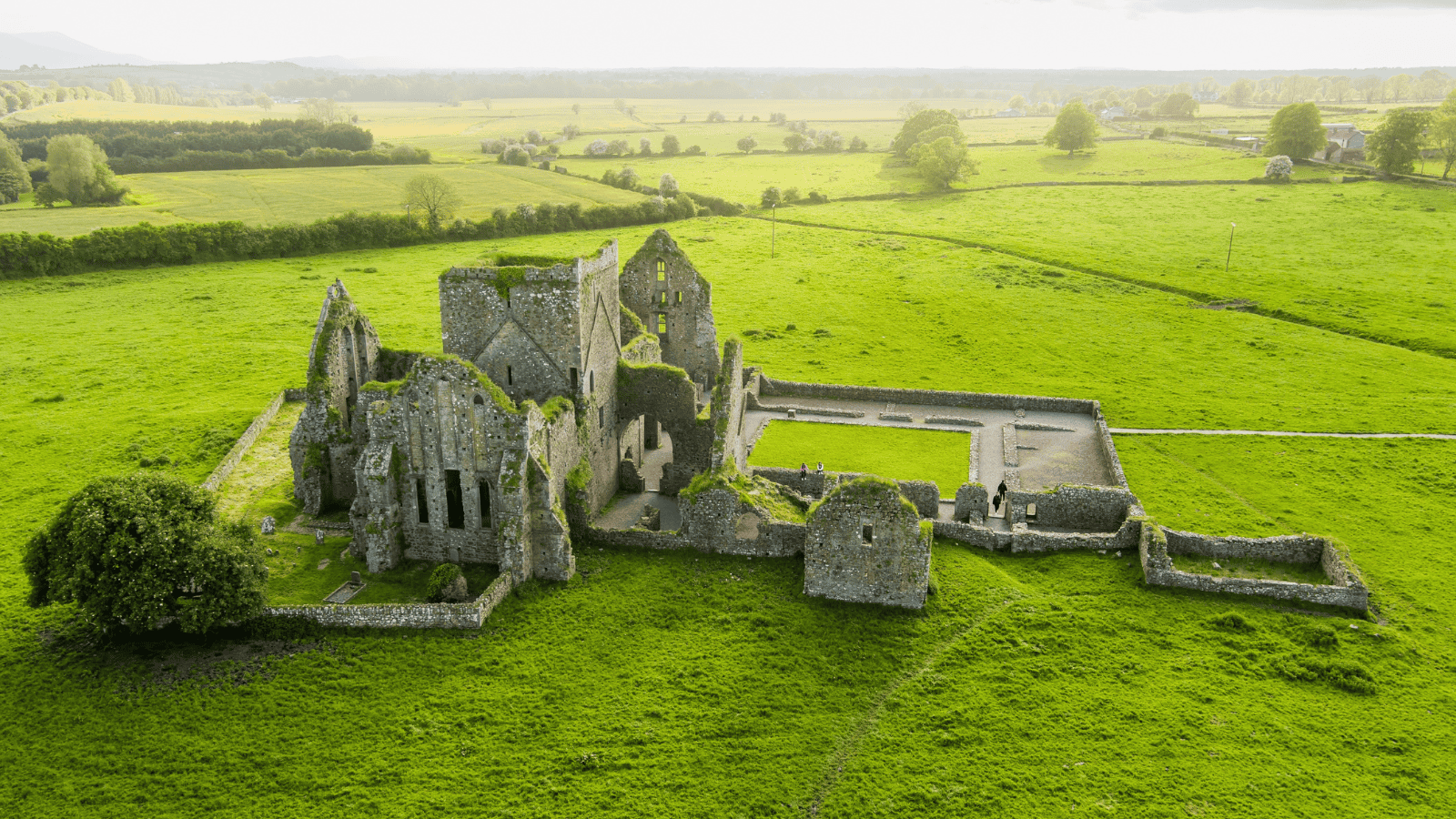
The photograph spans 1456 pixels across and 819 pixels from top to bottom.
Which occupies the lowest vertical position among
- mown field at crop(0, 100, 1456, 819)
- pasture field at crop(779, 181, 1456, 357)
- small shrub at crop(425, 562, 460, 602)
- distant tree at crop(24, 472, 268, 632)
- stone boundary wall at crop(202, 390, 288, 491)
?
mown field at crop(0, 100, 1456, 819)

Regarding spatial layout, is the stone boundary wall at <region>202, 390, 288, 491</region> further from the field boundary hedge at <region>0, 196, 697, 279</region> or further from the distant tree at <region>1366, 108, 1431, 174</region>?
the distant tree at <region>1366, 108, 1431, 174</region>

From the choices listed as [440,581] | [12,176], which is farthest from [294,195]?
[440,581]

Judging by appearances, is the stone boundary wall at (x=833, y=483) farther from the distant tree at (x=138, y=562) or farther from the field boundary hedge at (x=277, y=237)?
the field boundary hedge at (x=277, y=237)

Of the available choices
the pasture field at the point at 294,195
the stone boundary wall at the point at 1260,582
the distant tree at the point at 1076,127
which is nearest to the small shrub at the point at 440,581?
the stone boundary wall at the point at 1260,582

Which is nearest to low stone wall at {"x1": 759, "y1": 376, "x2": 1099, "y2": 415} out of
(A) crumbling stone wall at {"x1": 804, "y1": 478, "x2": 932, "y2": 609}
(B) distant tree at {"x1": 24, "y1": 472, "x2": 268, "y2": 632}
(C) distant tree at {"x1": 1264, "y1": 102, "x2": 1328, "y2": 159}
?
(A) crumbling stone wall at {"x1": 804, "y1": 478, "x2": 932, "y2": 609}

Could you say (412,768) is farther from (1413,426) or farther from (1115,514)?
(1413,426)

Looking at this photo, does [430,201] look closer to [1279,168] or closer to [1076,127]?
[1076,127]

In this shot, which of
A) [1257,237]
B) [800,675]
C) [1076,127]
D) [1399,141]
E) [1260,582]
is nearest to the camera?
[800,675]
